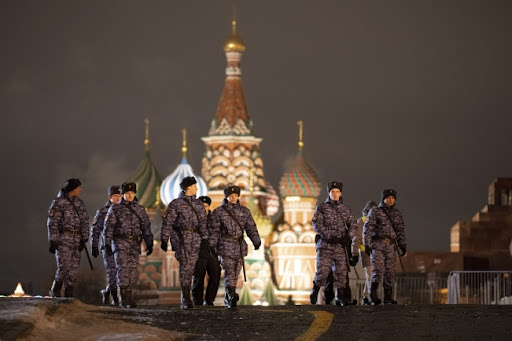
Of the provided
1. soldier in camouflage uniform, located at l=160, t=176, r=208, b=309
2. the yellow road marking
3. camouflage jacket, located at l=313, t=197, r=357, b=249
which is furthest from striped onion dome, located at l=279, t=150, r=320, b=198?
the yellow road marking

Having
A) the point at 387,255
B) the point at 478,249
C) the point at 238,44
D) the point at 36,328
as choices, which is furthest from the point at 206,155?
the point at 36,328

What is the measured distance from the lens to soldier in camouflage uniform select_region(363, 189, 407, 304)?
985 inches

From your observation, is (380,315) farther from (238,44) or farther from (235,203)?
(238,44)

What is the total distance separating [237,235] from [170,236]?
1.06 metres

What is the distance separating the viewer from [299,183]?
122m

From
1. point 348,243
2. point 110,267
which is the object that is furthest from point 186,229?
point 348,243

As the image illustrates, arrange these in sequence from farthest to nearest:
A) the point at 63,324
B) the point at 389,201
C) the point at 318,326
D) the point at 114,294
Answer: the point at 389,201 < the point at 114,294 < the point at 318,326 < the point at 63,324

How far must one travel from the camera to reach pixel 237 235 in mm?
24578

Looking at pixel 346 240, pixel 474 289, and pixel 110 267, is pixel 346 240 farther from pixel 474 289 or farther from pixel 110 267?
pixel 474 289

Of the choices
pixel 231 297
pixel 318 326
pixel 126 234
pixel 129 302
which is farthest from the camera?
pixel 126 234

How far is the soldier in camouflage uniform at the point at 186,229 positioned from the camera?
78.5ft

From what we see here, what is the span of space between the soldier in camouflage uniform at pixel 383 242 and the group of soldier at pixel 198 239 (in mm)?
15

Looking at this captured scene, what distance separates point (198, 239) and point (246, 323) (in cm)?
468

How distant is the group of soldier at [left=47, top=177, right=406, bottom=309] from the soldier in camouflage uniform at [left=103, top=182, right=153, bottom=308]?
1cm
